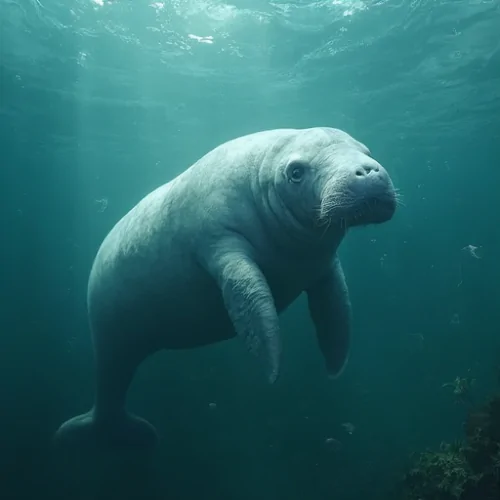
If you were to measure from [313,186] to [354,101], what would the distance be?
21825 mm

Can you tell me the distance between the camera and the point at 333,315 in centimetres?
630

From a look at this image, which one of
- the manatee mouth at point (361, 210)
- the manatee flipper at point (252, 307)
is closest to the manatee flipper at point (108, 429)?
the manatee flipper at point (252, 307)

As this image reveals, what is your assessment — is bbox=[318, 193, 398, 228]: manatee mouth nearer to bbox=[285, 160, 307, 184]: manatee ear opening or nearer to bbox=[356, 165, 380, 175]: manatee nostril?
bbox=[356, 165, 380, 175]: manatee nostril

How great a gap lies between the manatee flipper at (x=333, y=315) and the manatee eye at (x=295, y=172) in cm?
156

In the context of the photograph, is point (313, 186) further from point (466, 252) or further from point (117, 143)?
point (117, 143)

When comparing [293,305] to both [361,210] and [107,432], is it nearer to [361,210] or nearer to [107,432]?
[107,432]

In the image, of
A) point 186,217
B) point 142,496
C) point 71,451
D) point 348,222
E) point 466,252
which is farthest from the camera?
point 466,252

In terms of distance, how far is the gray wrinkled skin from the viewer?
181 inches

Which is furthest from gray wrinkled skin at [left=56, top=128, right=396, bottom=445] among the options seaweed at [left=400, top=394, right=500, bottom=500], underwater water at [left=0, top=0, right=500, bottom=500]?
underwater water at [left=0, top=0, right=500, bottom=500]

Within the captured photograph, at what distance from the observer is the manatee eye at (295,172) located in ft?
15.6

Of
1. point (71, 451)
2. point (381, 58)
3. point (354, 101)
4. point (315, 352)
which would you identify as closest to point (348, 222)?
point (71, 451)

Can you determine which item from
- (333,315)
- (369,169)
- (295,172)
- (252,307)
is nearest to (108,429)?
(333,315)

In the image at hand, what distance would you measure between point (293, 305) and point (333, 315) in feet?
42.7

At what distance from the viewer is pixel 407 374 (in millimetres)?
16281
